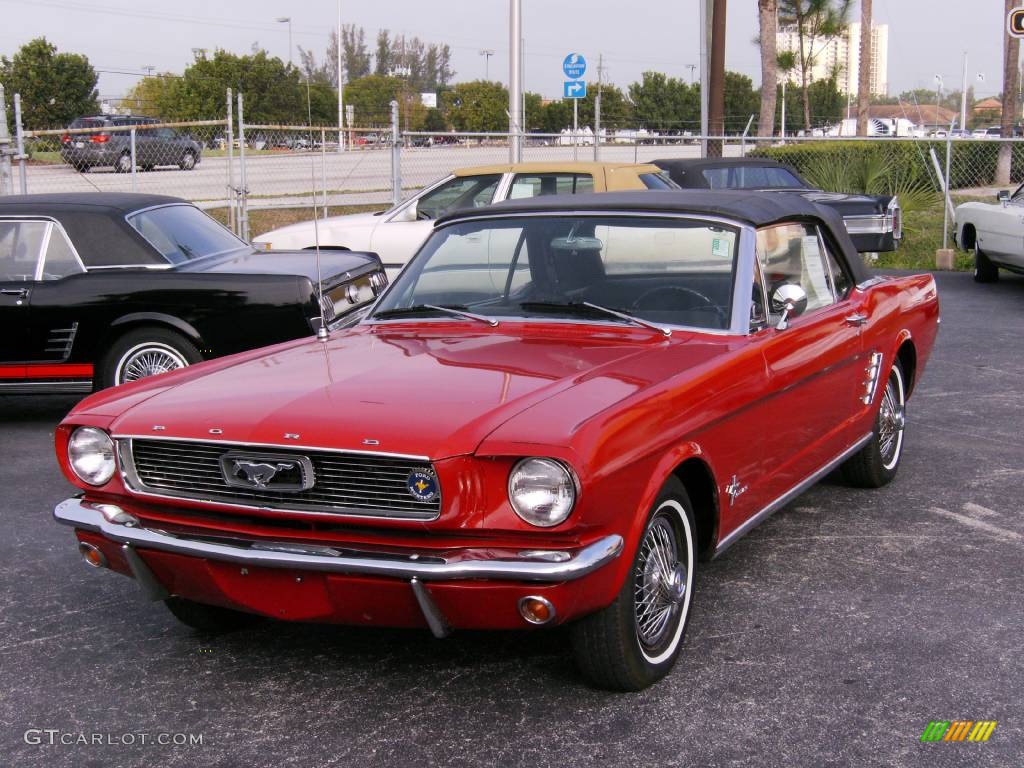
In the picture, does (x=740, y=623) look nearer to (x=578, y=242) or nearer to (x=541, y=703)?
(x=541, y=703)

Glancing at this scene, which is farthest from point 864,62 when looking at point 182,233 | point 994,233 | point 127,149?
point 182,233

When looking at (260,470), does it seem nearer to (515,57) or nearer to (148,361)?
(148,361)

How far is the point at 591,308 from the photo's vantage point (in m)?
4.82

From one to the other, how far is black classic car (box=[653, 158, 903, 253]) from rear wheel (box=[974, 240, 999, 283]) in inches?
43.4

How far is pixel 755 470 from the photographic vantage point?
4.56 metres

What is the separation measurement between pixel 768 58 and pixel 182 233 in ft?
92.4

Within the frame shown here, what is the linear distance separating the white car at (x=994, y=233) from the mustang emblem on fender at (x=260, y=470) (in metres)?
11.5

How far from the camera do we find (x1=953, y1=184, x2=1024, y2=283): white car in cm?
1355

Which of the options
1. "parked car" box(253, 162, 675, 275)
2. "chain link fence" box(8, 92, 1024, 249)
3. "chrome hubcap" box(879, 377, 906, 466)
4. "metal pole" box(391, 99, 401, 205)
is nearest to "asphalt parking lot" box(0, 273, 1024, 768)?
"chrome hubcap" box(879, 377, 906, 466)

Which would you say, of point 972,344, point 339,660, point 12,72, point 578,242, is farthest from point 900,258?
point 12,72

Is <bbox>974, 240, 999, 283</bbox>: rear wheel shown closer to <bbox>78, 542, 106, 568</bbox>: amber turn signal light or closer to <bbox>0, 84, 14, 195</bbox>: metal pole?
<bbox>0, 84, 14, 195</bbox>: metal pole

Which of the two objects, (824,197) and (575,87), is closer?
(824,197)

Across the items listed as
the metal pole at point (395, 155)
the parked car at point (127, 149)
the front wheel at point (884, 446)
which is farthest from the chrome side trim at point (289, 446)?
the parked car at point (127, 149)

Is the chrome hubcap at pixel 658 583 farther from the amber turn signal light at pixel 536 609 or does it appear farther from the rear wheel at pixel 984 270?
the rear wheel at pixel 984 270
